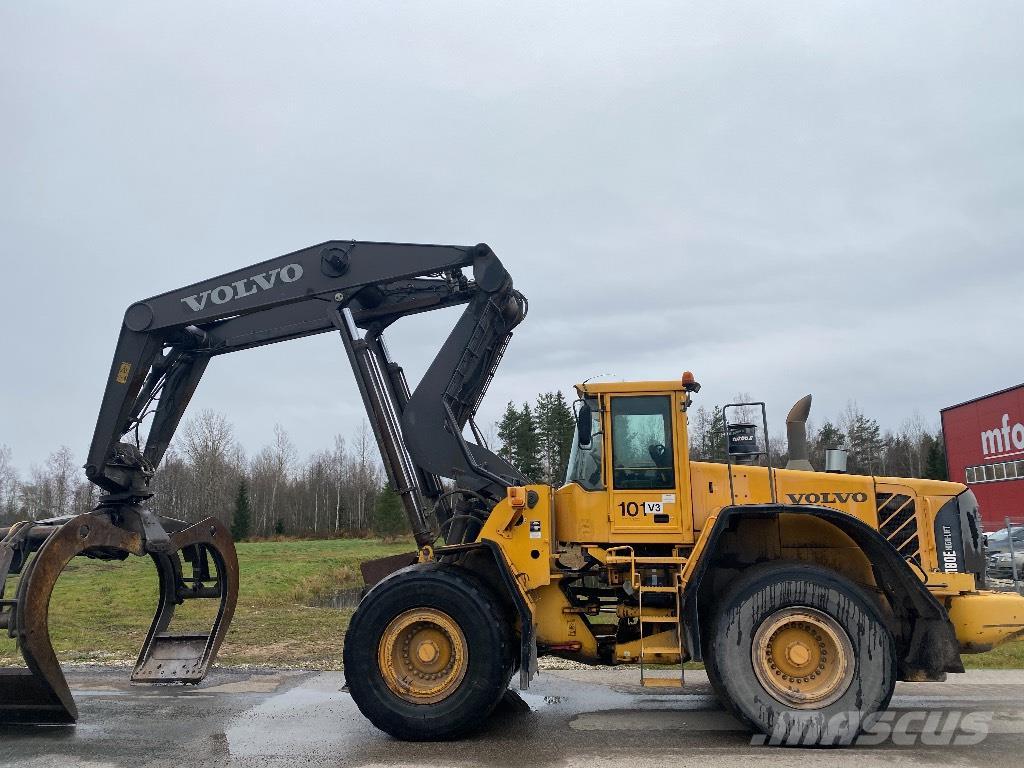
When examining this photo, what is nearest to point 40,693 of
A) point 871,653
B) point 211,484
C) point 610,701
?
point 610,701

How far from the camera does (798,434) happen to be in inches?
325

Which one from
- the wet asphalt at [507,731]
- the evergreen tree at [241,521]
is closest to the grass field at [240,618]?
the wet asphalt at [507,731]

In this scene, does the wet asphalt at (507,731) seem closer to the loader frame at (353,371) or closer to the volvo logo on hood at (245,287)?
the loader frame at (353,371)

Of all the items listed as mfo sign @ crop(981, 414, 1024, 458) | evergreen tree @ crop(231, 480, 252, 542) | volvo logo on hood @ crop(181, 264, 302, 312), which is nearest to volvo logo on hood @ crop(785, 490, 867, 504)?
volvo logo on hood @ crop(181, 264, 302, 312)

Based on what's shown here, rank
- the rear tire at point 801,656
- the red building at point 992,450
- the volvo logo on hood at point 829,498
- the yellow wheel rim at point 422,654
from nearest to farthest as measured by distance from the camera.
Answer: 1. the rear tire at point 801,656
2. the yellow wheel rim at point 422,654
3. the volvo logo on hood at point 829,498
4. the red building at point 992,450

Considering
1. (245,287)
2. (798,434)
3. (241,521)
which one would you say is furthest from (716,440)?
(241,521)

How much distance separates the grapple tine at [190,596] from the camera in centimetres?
951

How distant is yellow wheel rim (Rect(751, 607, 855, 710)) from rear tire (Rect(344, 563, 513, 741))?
222 centimetres

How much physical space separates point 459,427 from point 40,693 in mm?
4565

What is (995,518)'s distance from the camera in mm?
33375

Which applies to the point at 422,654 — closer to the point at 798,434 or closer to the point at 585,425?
the point at 585,425

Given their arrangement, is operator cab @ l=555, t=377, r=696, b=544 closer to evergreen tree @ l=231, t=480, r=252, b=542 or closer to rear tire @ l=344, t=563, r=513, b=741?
rear tire @ l=344, t=563, r=513, b=741

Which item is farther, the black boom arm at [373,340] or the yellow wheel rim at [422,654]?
the black boom arm at [373,340]

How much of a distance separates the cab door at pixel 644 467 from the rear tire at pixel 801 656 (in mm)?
934
